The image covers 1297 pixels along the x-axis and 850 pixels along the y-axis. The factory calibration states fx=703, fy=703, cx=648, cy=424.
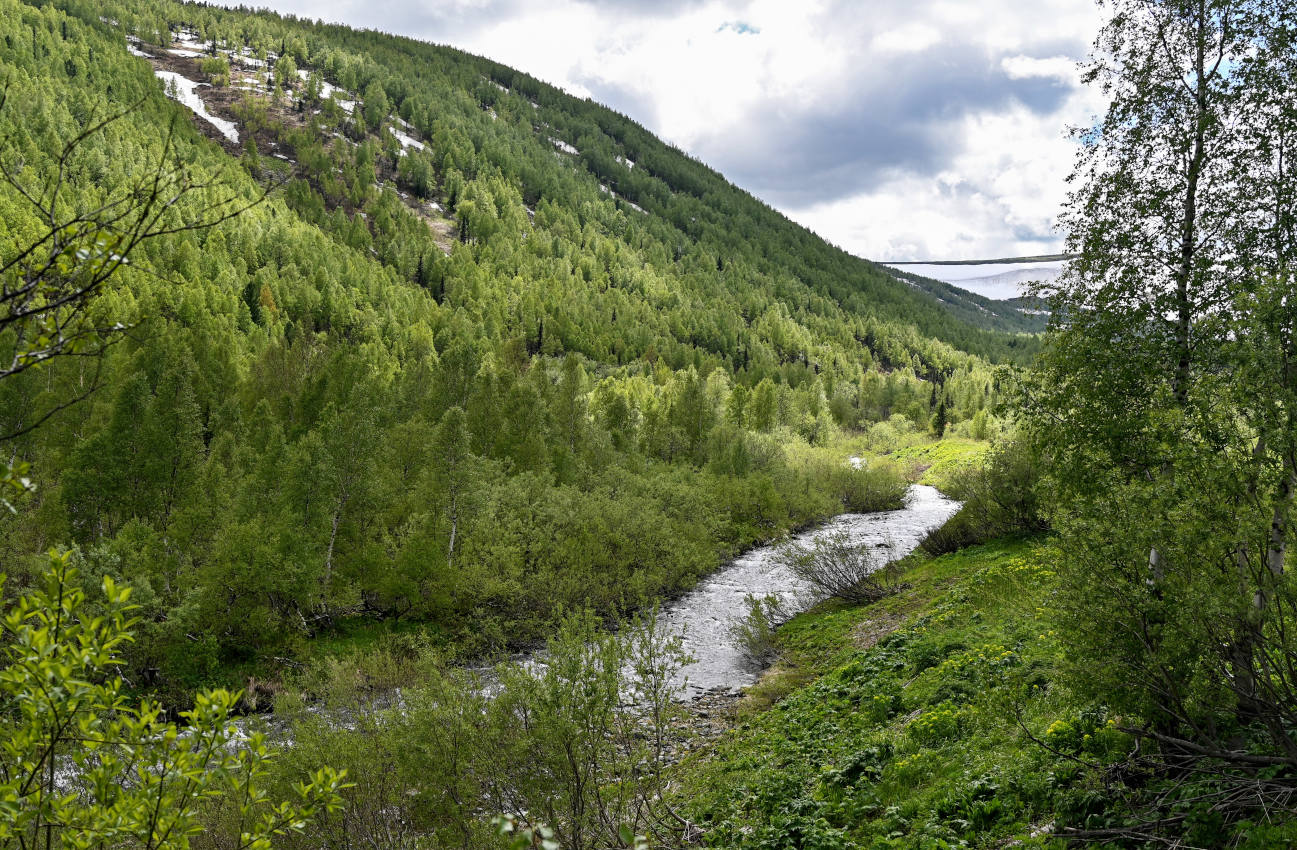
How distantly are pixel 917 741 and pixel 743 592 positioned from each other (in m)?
21.5

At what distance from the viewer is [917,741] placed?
49.0 ft

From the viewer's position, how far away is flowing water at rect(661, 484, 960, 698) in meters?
25.7

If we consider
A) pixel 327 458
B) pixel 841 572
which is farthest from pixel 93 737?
pixel 841 572

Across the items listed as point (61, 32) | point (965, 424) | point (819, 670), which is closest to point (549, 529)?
point (819, 670)

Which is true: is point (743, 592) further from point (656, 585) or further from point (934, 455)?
point (934, 455)

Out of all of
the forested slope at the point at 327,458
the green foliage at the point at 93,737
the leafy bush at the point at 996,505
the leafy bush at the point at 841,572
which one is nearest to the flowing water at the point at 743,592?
the leafy bush at the point at 841,572

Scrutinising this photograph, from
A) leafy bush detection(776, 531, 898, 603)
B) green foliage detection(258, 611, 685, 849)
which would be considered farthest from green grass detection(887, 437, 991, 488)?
green foliage detection(258, 611, 685, 849)

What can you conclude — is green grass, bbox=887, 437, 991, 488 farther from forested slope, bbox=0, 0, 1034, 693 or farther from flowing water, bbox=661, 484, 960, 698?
flowing water, bbox=661, 484, 960, 698

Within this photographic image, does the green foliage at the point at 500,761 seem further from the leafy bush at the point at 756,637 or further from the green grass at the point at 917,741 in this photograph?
the leafy bush at the point at 756,637

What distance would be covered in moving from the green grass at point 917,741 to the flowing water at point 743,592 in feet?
7.75

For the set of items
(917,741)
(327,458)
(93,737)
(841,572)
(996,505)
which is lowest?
(841,572)

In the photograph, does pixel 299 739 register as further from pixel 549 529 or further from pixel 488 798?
pixel 549 529

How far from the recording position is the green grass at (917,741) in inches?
447

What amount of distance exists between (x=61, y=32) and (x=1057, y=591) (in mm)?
253337
